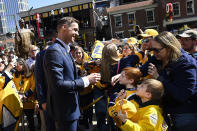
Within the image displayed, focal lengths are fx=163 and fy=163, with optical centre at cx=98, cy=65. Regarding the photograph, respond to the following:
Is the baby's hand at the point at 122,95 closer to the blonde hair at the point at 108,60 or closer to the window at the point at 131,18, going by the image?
the blonde hair at the point at 108,60

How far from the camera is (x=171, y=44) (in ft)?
6.73

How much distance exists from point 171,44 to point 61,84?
56.8 inches

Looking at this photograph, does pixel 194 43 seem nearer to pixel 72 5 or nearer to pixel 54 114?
pixel 54 114

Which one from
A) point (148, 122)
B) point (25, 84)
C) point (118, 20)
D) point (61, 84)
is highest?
point (118, 20)

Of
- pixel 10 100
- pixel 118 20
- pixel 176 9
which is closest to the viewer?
pixel 10 100

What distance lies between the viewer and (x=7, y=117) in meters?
2.89

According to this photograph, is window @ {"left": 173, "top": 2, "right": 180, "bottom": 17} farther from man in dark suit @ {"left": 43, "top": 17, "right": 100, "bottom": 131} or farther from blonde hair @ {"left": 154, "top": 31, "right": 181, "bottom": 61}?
man in dark suit @ {"left": 43, "top": 17, "right": 100, "bottom": 131}

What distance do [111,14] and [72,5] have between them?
23.9 feet

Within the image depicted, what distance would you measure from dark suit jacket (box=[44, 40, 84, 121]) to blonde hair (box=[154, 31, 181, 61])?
3.73 ft

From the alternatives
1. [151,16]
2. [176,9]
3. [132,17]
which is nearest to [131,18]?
[132,17]

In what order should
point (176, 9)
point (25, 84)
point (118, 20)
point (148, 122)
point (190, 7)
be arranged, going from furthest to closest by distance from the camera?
point (118, 20)
point (176, 9)
point (190, 7)
point (25, 84)
point (148, 122)

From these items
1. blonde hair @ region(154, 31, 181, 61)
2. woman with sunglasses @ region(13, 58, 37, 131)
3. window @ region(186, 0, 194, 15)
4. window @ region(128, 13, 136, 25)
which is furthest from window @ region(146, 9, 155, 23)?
blonde hair @ region(154, 31, 181, 61)

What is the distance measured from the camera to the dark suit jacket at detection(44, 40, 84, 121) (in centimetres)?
193

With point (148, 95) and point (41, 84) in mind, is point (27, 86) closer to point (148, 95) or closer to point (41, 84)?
point (41, 84)
